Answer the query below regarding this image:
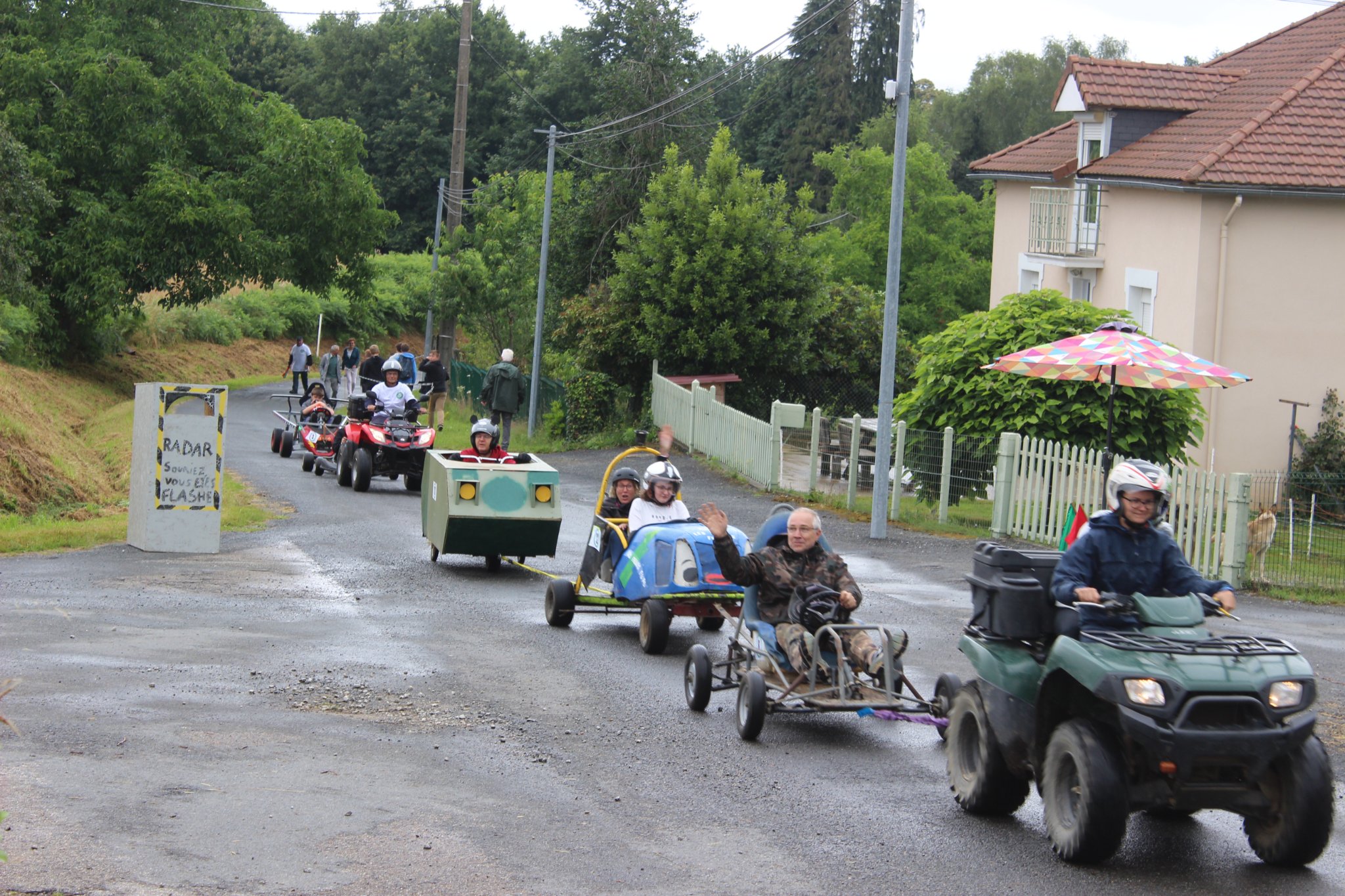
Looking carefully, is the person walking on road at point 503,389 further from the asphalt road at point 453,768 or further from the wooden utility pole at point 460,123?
the asphalt road at point 453,768

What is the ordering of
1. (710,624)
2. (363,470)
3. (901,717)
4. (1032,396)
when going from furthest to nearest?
(363,470) < (1032,396) < (710,624) < (901,717)

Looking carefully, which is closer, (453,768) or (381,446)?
(453,768)

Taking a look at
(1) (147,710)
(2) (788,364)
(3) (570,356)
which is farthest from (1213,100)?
(1) (147,710)

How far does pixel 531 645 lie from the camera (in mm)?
11695

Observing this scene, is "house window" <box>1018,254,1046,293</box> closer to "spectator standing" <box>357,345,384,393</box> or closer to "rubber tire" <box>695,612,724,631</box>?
"spectator standing" <box>357,345,384,393</box>

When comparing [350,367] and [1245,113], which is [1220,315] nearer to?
[1245,113]

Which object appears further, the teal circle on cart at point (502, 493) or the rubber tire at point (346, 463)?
the rubber tire at point (346, 463)

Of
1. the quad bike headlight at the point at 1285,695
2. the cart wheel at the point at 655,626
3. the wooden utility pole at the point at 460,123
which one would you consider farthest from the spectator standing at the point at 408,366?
the quad bike headlight at the point at 1285,695

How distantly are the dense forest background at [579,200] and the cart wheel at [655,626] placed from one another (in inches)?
714

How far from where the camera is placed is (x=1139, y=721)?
6094 mm

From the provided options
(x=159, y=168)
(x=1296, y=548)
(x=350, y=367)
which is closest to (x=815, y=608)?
(x=1296, y=548)

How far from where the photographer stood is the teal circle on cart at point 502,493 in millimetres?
14852

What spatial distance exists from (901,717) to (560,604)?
4499mm

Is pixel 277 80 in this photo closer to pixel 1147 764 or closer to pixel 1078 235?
pixel 1078 235
